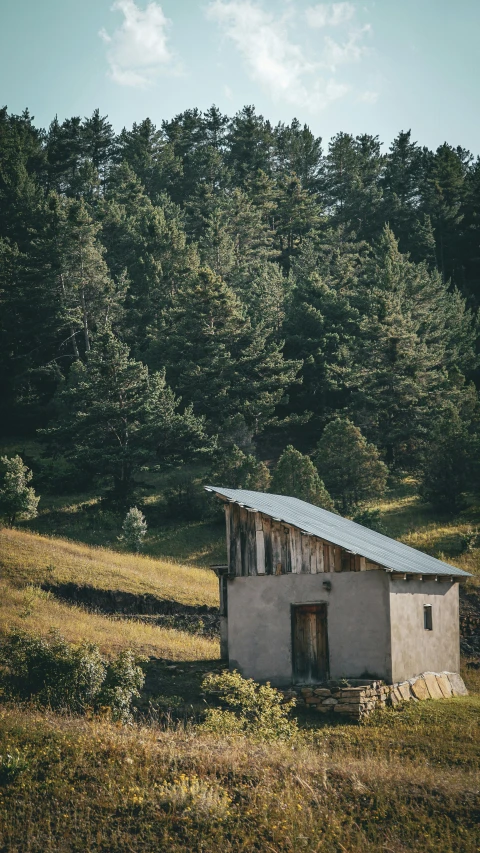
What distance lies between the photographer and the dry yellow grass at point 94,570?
35.0 metres

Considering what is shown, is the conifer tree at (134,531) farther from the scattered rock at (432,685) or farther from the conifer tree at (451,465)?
the scattered rock at (432,685)

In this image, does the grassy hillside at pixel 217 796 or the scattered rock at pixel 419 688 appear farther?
the scattered rock at pixel 419 688

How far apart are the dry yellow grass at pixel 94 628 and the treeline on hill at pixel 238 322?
18.2 meters

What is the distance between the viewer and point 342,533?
27266mm

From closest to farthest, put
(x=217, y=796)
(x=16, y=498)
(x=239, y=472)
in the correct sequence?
(x=217, y=796)
(x=16, y=498)
(x=239, y=472)

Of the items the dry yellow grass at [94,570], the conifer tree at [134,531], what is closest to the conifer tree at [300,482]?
the dry yellow grass at [94,570]

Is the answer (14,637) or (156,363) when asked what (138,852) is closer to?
(14,637)

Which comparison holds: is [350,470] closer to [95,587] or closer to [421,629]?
[95,587]

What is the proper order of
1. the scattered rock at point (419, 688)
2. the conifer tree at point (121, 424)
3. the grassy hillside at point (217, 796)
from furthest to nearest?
the conifer tree at point (121, 424)
the scattered rock at point (419, 688)
the grassy hillside at point (217, 796)

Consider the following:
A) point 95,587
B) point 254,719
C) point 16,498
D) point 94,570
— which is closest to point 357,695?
point 254,719

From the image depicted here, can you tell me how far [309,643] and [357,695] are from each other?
305cm

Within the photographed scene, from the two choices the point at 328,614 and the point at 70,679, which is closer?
the point at 70,679

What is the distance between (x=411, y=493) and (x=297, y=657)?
35.9 meters

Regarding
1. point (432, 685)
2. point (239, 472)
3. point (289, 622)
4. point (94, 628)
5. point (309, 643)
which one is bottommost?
point (432, 685)
